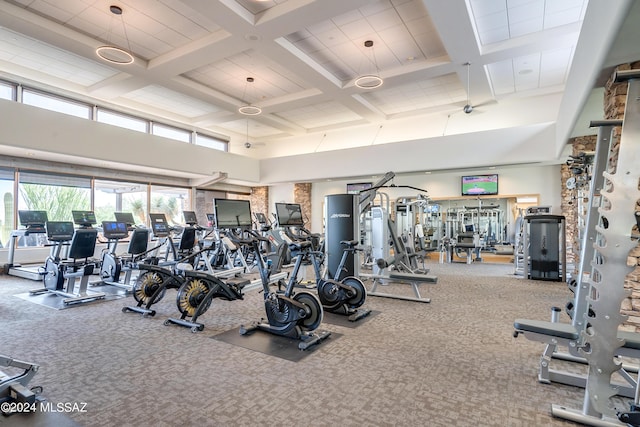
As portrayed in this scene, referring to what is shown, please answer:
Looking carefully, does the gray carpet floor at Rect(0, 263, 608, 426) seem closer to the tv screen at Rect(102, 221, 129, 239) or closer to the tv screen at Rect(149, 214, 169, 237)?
the tv screen at Rect(102, 221, 129, 239)

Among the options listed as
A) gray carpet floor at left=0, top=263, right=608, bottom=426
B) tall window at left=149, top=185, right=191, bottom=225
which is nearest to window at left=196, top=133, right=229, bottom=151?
tall window at left=149, top=185, right=191, bottom=225

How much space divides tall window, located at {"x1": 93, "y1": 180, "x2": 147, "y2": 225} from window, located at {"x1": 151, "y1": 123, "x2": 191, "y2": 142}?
1868 millimetres

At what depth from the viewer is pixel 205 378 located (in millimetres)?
2727

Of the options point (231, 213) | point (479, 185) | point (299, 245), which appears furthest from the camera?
point (479, 185)

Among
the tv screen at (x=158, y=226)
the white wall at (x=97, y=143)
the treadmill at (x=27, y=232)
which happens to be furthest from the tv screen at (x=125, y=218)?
the white wall at (x=97, y=143)

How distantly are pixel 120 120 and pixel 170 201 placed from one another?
319 centimetres

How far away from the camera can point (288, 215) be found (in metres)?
5.64

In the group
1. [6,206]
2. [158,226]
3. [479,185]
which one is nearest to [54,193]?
[6,206]

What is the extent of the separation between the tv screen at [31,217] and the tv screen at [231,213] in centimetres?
524

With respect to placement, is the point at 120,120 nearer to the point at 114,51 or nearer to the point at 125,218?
the point at 125,218

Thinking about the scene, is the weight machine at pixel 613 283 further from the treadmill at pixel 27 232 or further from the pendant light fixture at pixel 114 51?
the treadmill at pixel 27 232

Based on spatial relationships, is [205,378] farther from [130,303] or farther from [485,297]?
[485,297]

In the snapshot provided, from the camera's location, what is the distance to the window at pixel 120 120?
953cm

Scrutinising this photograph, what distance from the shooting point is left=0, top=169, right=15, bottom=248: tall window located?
26.7 feet
